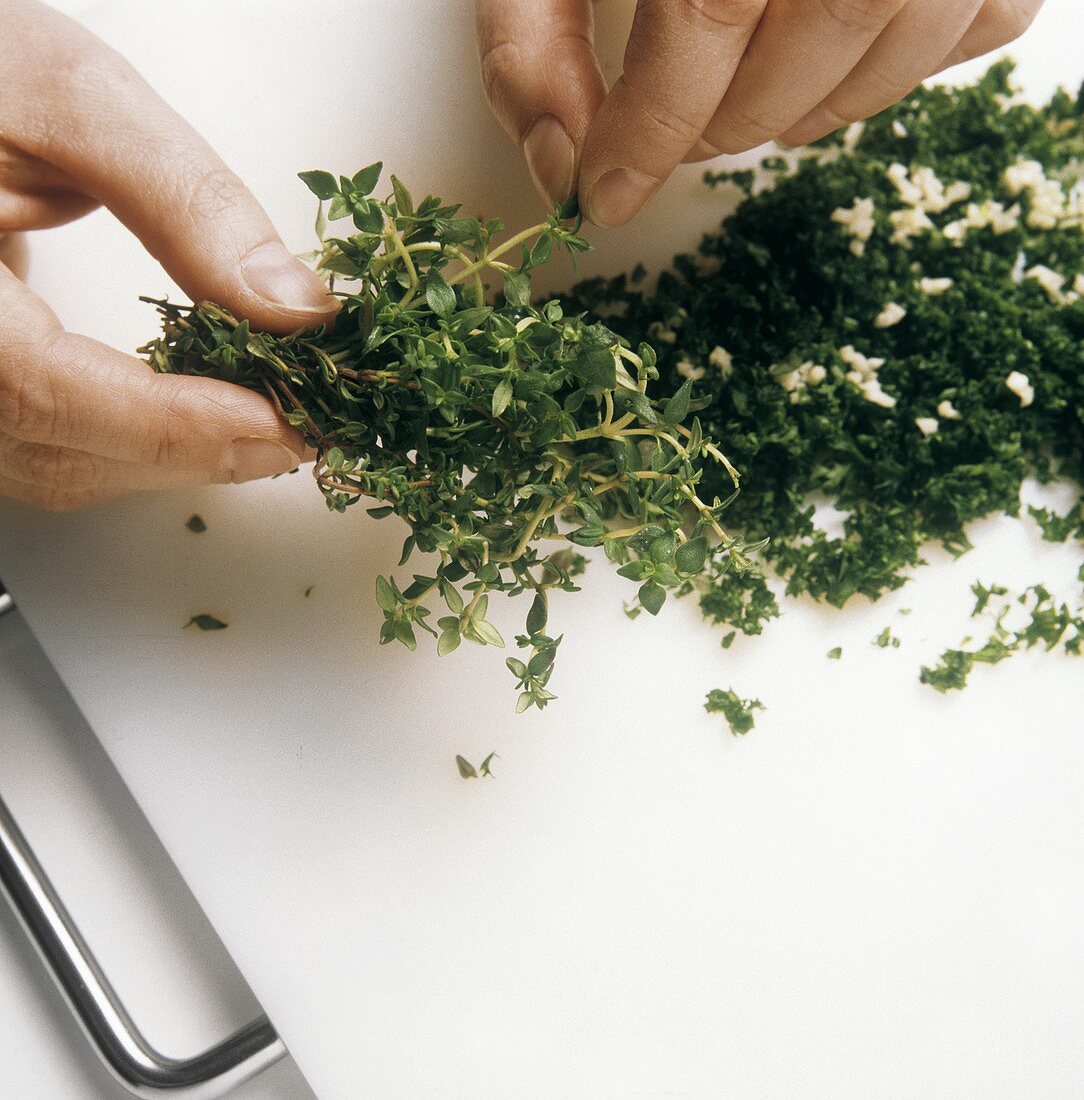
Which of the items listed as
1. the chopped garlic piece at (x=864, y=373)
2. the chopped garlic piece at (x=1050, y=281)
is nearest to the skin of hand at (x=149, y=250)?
the chopped garlic piece at (x=864, y=373)

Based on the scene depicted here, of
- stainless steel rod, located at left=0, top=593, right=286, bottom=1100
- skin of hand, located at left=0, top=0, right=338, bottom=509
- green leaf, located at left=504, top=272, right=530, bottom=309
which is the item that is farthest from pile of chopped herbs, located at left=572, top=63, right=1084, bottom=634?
stainless steel rod, located at left=0, top=593, right=286, bottom=1100

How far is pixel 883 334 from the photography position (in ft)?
4.80

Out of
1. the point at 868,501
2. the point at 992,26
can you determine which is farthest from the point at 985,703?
the point at 992,26

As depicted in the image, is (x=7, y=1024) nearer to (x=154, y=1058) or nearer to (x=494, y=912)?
(x=154, y=1058)

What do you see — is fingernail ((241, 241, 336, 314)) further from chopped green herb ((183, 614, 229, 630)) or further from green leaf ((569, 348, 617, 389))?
chopped green herb ((183, 614, 229, 630))

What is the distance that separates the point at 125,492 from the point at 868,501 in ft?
3.21

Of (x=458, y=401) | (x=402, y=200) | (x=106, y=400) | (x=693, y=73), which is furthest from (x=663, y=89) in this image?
(x=106, y=400)

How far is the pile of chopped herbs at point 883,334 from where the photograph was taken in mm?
1413

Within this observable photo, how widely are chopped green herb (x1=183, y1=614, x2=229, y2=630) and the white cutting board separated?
0.7 inches

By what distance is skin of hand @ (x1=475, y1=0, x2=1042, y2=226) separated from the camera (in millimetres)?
1099

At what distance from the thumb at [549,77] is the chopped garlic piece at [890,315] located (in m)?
0.47

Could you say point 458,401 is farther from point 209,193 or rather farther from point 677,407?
point 209,193

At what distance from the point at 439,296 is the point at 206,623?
0.61 meters

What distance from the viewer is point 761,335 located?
Answer: 1.45m
